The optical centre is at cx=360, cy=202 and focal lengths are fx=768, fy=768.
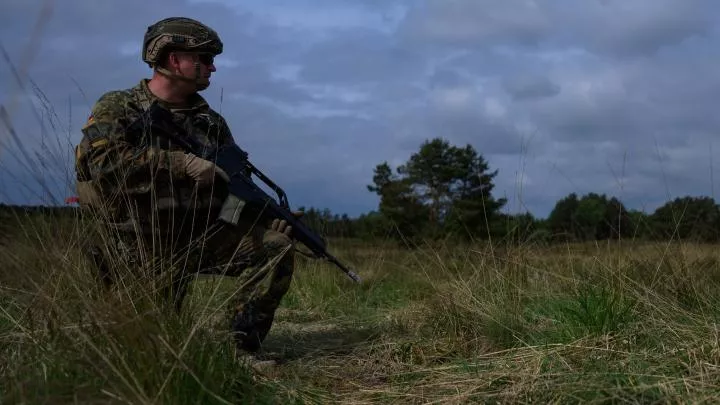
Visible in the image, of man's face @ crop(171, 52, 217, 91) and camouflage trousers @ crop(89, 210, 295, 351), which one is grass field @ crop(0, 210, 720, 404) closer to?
camouflage trousers @ crop(89, 210, 295, 351)

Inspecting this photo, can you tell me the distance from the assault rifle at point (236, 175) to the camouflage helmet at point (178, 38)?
372 mm

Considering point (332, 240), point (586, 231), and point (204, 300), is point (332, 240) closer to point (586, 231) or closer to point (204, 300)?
point (586, 231)

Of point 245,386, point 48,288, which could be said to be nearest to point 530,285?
point 245,386

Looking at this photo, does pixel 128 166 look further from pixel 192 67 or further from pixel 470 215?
pixel 470 215

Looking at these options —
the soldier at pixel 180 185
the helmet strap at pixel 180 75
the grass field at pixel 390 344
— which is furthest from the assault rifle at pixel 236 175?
the grass field at pixel 390 344

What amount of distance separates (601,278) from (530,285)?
0.97 meters

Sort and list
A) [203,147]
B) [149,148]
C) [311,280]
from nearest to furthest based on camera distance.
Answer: [149,148] < [203,147] < [311,280]

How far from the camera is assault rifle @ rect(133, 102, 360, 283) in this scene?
382 centimetres

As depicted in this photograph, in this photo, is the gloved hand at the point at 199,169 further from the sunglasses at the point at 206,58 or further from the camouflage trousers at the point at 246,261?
the sunglasses at the point at 206,58

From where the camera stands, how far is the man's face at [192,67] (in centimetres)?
404

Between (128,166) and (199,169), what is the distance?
0.33 meters

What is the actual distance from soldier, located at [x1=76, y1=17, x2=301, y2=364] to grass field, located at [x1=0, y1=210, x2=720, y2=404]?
12.1 inches

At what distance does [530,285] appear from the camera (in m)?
5.07

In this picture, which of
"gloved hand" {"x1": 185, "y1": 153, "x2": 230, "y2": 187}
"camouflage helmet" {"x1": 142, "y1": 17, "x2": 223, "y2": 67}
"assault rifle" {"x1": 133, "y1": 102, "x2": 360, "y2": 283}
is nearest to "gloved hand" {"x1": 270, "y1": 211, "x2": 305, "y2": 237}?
"assault rifle" {"x1": 133, "y1": 102, "x2": 360, "y2": 283}
